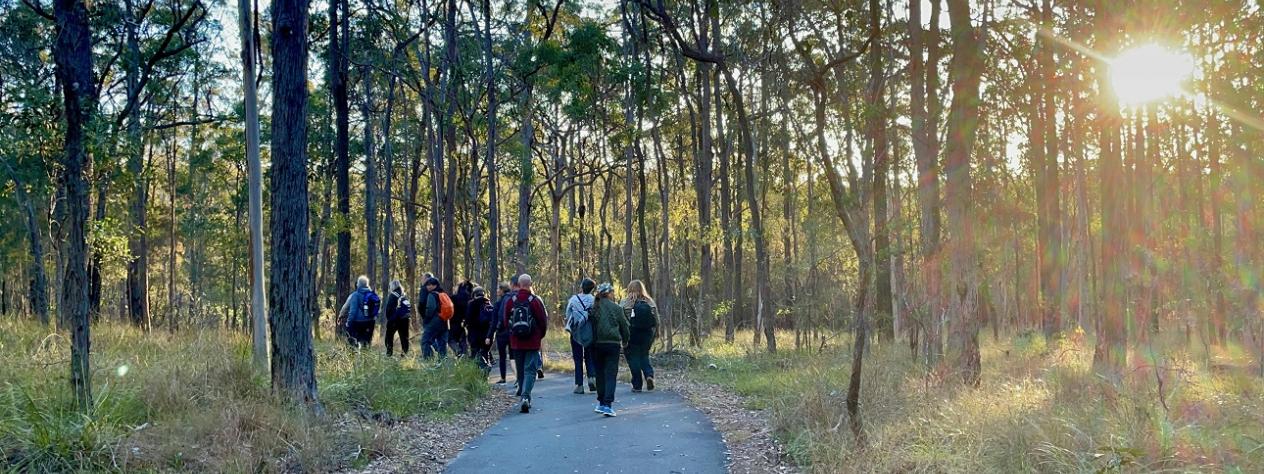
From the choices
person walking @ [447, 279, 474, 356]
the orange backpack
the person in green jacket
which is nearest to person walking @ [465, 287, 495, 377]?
the orange backpack

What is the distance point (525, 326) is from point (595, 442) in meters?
3.02

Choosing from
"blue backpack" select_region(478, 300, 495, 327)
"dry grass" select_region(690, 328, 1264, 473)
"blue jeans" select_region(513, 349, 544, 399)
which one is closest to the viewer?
"dry grass" select_region(690, 328, 1264, 473)

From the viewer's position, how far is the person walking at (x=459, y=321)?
16219 mm

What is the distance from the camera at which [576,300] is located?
1182 cm

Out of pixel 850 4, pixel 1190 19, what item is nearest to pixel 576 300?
pixel 850 4

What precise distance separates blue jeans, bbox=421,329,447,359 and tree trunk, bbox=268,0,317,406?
5903 millimetres

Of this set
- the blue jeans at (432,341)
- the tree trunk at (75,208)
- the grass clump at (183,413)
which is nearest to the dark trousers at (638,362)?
the blue jeans at (432,341)

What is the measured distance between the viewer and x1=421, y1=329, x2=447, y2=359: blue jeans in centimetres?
1512

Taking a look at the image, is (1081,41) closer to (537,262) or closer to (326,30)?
(326,30)

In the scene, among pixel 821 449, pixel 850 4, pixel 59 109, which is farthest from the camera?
pixel 850 4

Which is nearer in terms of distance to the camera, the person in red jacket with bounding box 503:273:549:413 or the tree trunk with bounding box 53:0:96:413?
the tree trunk with bounding box 53:0:96:413

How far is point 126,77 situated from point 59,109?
14.8 meters

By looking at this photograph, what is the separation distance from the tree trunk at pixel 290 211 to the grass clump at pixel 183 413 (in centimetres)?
44

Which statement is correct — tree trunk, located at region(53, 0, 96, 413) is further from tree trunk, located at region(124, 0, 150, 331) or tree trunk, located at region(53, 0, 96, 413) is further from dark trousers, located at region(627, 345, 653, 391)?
dark trousers, located at region(627, 345, 653, 391)
